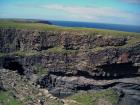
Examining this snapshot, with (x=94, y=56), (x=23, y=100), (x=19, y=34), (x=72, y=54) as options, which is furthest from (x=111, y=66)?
(x=23, y=100)

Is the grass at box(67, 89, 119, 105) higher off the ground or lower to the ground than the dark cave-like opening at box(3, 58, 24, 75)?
lower

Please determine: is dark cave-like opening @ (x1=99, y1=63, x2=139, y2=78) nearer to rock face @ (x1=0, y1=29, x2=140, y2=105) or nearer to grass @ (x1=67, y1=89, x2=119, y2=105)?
rock face @ (x1=0, y1=29, x2=140, y2=105)

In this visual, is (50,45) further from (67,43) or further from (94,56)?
(94,56)

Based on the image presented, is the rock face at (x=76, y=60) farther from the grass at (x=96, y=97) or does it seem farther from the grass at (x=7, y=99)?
the grass at (x=7, y=99)

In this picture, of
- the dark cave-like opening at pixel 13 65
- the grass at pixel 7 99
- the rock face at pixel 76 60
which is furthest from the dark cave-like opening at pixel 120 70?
the grass at pixel 7 99

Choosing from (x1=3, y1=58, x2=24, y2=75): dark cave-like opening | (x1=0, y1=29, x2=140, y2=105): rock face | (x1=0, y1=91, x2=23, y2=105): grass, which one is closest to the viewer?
(x1=0, y1=91, x2=23, y2=105): grass

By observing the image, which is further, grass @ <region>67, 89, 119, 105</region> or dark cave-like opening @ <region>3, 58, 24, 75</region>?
dark cave-like opening @ <region>3, 58, 24, 75</region>

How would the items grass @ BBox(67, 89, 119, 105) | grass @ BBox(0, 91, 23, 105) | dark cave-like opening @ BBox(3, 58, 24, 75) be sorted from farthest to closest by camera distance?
dark cave-like opening @ BBox(3, 58, 24, 75) → grass @ BBox(67, 89, 119, 105) → grass @ BBox(0, 91, 23, 105)

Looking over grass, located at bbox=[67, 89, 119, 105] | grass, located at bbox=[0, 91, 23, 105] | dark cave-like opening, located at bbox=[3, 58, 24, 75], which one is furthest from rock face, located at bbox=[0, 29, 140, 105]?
grass, located at bbox=[0, 91, 23, 105]
